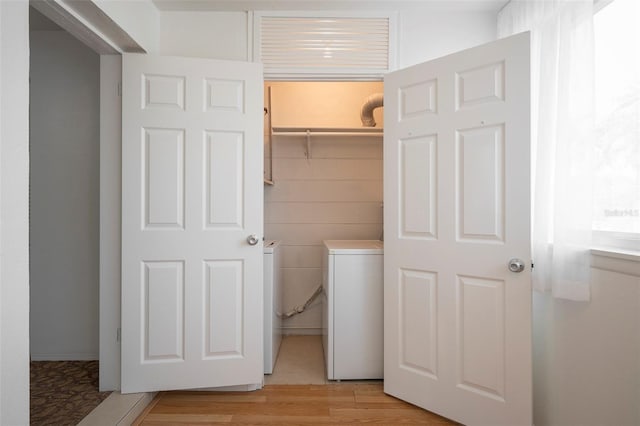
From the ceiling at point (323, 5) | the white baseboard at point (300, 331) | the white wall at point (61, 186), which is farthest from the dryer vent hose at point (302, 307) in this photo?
the ceiling at point (323, 5)

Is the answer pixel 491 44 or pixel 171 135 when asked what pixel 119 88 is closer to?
pixel 171 135

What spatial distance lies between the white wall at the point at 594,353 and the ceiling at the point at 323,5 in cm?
174

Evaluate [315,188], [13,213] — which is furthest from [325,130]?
[13,213]

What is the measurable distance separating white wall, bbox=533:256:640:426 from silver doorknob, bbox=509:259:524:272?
24 cm

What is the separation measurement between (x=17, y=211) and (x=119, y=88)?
42.4 inches

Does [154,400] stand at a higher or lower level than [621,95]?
lower

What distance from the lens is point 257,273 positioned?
2.02 metres

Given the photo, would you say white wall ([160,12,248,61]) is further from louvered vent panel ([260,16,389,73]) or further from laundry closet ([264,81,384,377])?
laundry closet ([264,81,384,377])

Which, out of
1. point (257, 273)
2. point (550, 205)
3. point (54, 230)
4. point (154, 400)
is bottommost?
point (154, 400)

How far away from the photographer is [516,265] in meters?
1.56

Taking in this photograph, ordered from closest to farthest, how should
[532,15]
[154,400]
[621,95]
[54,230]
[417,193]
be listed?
[621,95] → [532,15] → [417,193] → [154,400] → [54,230]

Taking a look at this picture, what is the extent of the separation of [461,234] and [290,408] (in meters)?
1.44

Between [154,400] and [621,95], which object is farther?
[154,400]

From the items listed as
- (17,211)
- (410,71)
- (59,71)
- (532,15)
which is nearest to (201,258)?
(17,211)
